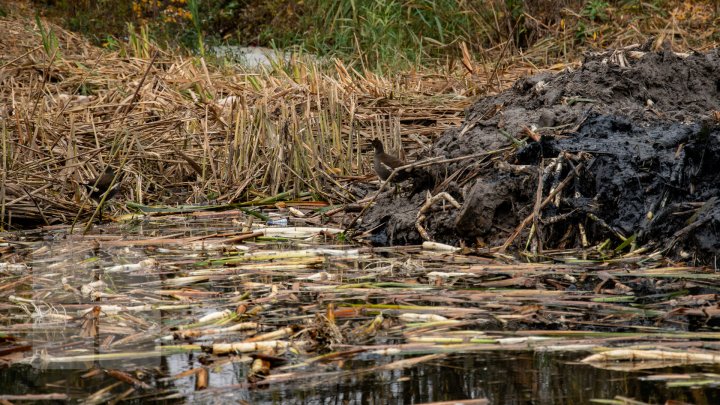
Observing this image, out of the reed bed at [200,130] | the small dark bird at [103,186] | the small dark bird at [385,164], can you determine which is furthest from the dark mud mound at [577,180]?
the small dark bird at [103,186]

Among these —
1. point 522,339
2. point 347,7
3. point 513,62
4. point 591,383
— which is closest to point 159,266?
point 522,339

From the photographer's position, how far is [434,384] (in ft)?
10.5

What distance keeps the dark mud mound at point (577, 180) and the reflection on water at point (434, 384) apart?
2.17 meters

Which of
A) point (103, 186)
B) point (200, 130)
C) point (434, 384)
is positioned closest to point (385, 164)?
point (103, 186)

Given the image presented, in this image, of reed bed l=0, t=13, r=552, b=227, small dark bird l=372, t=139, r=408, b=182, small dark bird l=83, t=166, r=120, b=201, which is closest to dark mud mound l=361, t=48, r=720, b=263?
small dark bird l=372, t=139, r=408, b=182

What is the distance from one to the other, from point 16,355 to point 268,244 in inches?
97.8

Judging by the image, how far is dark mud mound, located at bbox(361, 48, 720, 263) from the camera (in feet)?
18.2

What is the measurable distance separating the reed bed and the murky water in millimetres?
1977

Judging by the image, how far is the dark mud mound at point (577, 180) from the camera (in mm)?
5547

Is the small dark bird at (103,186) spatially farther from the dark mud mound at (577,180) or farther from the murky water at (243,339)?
the dark mud mound at (577,180)

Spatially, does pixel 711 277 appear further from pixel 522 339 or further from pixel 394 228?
pixel 394 228

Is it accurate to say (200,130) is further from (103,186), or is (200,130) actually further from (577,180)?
(577,180)

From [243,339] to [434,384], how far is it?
2.93 feet

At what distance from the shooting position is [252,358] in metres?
3.46
